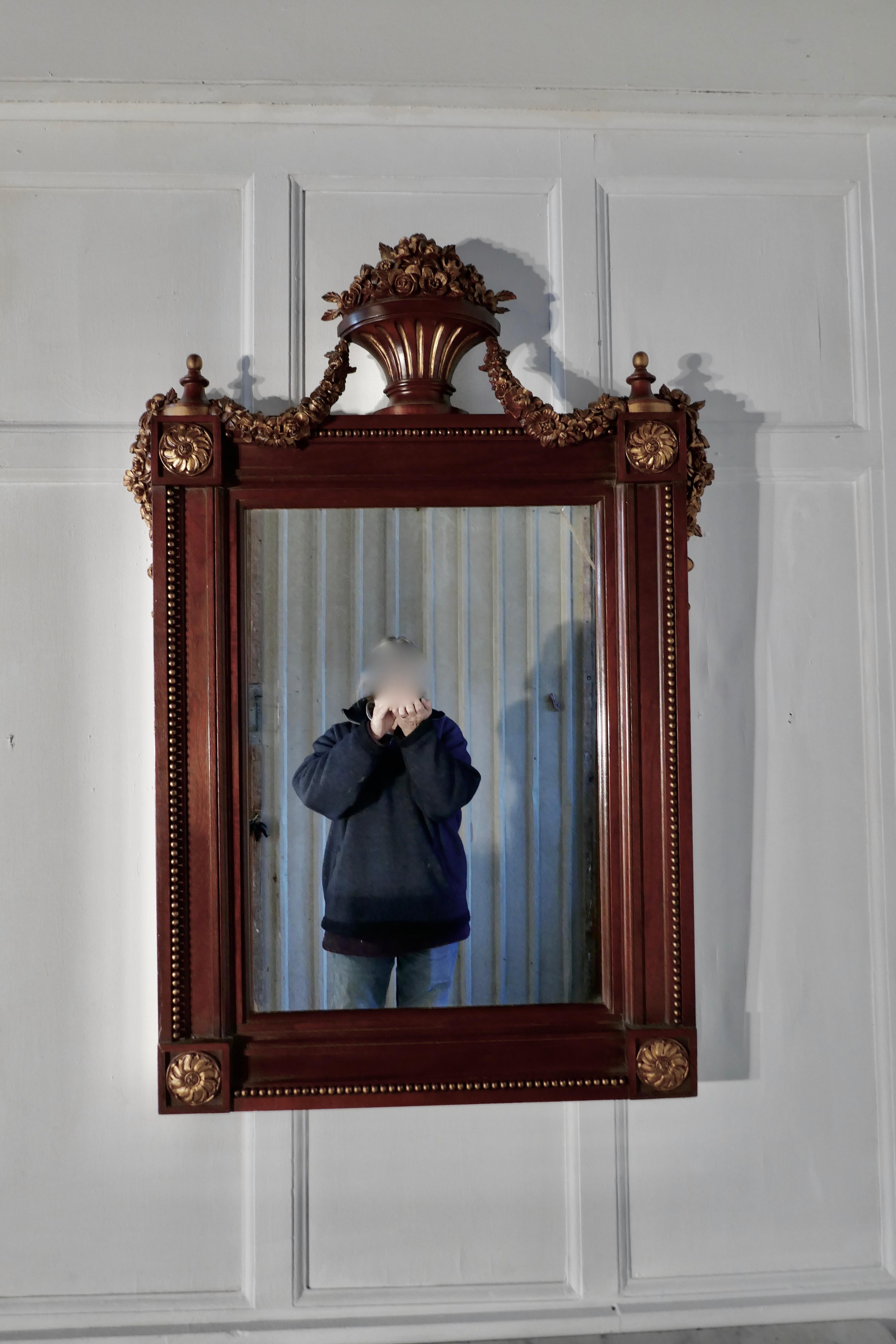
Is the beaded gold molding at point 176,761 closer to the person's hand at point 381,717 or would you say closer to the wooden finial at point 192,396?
the wooden finial at point 192,396

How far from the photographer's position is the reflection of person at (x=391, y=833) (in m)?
1.00

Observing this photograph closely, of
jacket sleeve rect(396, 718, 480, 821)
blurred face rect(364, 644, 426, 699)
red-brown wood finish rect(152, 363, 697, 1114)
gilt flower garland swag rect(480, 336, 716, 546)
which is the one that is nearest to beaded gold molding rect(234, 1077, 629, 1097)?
red-brown wood finish rect(152, 363, 697, 1114)

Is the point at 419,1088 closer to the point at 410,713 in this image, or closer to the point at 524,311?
the point at 410,713

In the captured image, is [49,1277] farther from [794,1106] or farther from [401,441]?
[401,441]

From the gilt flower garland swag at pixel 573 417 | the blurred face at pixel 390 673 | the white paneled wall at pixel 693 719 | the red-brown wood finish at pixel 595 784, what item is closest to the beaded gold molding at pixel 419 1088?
the red-brown wood finish at pixel 595 784

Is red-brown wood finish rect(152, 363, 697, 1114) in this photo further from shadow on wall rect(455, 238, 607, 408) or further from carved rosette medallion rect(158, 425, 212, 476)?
shadow on wall rect(455, 238, 607, 408)

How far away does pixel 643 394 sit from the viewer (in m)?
1.04

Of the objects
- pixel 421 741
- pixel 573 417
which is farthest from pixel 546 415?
pixel 421 741

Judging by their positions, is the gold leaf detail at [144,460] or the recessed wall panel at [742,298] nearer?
the gold leaf detail at [144,460]

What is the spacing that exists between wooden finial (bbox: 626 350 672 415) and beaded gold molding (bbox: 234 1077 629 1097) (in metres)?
0.80

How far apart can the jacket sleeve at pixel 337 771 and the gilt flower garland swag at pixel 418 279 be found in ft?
1.69

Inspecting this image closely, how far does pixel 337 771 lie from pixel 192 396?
48 cm

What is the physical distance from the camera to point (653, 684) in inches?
40.1

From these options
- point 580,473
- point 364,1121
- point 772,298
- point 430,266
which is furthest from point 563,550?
point 364,1121
